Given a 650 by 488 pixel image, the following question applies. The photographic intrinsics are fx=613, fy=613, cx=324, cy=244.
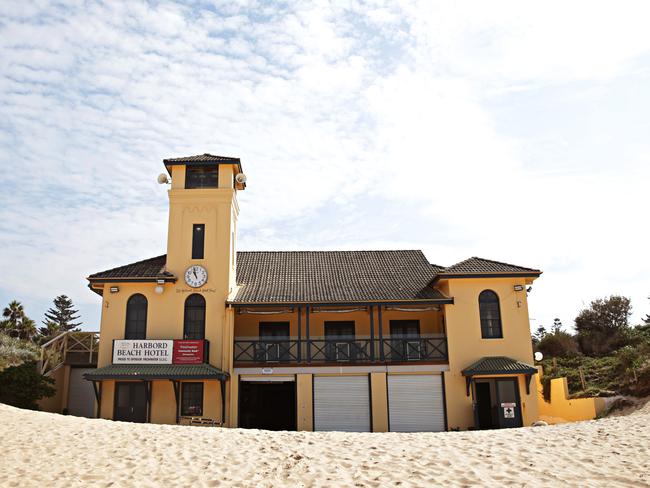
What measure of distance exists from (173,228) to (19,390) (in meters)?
7.54

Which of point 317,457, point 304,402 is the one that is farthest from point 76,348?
point 317,457

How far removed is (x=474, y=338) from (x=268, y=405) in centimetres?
841

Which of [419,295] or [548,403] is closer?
[419,295]

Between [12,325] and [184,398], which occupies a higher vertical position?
[12,325]

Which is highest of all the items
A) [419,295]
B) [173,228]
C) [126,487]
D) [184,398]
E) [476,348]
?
[173,228]

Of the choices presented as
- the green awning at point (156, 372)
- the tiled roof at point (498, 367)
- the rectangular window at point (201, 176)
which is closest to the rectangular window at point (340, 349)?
the green awning at point (156, 372)

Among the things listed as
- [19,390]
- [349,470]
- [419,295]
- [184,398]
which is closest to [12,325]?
[19,390]

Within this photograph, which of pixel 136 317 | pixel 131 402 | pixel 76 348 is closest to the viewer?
pixel 131 402

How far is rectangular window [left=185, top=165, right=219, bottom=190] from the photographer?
2336 cm

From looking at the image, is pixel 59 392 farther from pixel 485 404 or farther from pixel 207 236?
pixel 485 404

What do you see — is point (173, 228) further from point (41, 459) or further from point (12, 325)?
point (12, 325)

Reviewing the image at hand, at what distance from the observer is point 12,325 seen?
35938 millimetres

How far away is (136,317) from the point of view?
22062 millimetres

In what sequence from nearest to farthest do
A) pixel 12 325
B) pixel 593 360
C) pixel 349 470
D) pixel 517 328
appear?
1. pixel 349 470
2. pixel 517 328
3. pixel 593 360
4. pixel 12 325
